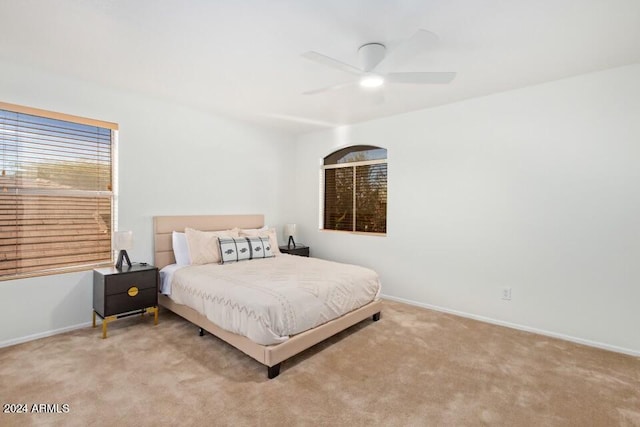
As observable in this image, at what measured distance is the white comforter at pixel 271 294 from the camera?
7.92 ft

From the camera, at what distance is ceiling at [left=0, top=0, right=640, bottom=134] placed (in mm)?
2035

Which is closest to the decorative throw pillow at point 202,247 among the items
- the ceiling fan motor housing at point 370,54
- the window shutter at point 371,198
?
the window shutter at point 371,198

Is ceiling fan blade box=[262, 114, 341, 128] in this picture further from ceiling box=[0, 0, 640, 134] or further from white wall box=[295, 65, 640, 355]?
ceiling box=[0, 0, 640, 134]

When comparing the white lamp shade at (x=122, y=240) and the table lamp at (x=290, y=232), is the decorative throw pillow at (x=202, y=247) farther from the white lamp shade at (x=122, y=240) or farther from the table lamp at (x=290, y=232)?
the table lamp at (x=290, y=232)

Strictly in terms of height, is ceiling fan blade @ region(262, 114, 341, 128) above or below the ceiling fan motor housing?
above

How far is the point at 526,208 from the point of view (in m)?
3.33

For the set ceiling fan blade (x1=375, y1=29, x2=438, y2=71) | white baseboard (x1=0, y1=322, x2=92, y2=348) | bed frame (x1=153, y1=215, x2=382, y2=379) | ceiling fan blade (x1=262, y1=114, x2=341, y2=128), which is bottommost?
white baseboard (x1=0, y1=322, x2=92, y2=348)

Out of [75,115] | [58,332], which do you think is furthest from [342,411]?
[75,115]

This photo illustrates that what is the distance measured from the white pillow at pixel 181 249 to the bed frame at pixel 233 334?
15 cm

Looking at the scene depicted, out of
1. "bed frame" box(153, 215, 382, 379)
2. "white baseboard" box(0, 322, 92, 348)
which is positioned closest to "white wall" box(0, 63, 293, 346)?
"white baseboard" box(0, 322, 92, 348)

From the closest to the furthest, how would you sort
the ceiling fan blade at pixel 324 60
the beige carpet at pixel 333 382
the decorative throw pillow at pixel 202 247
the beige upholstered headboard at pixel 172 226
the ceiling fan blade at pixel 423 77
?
the beige carpet at pixel 333 382 < the ceiling fan blade at pixel 324 60 < the ceiling fan blade at pixel 423 77 < the decorative throw pillow at pixel 202 247 < the beige upholstered headboard at pixel 172 226

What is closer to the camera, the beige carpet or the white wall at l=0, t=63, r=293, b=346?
the beige carpet

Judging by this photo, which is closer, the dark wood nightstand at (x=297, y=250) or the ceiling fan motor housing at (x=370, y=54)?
the ceiling fan motor housing at (x=370, y=54)

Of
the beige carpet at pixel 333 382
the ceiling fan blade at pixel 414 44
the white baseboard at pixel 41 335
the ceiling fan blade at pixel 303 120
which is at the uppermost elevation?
the ceiling fan blade at pixel 303 120
